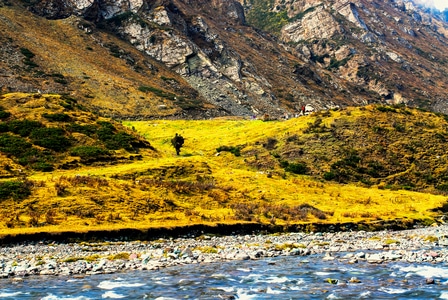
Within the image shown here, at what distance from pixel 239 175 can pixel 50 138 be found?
872 inches

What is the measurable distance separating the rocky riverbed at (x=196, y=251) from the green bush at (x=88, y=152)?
23669mm

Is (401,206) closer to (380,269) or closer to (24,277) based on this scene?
(380,269)

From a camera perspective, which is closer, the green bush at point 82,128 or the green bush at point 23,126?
the green bush at point 23,126

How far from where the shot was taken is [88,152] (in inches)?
2039

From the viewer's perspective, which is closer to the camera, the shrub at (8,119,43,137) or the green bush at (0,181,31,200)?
the green bush at (0,181,31,200)

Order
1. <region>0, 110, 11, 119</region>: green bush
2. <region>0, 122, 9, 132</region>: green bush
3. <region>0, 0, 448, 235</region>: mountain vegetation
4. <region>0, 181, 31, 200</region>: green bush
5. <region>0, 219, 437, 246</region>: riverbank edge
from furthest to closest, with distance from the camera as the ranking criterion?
1. <region>0, 110, 11, 119</region>: green bush
2. <region>0, 122, 9, 132</region>: green bush
3. <region>0, 0, 448, 235</region>: mountain vegetation
4. <region>0, 181, 31, 200</region>: green bush
5. <region>0, 219, 437, 246</region>: riverbank edge

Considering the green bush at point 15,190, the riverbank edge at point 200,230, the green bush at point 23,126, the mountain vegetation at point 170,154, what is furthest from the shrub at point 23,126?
the riverbank edge at point 200,230

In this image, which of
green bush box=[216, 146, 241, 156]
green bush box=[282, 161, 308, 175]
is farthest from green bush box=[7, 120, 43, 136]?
green bush box=[282, 161, 308, 175]

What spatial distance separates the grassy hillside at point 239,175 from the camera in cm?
3384

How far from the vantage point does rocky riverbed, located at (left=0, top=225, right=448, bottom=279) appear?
72.4 feet

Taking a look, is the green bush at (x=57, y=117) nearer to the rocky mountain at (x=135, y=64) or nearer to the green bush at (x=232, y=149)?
the green bush at (x=232, y=149)

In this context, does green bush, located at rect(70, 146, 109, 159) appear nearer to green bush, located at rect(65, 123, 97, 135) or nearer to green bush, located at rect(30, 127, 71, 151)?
green bush, located at rect(30, 127, 71, 151)

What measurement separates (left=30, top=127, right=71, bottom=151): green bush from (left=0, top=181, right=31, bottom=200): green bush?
16866mm

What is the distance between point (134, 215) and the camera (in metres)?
34.1
